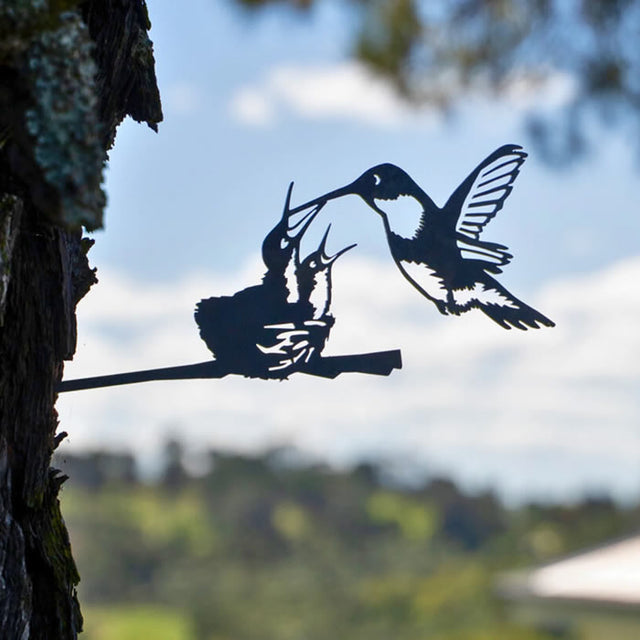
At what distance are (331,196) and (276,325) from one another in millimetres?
172

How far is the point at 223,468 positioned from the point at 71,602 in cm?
3184

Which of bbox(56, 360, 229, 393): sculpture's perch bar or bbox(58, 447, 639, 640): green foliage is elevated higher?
bbox(58, 447, 639, 640): green foliage

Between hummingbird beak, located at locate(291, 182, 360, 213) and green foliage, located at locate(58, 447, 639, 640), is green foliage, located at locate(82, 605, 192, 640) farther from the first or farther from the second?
hummingbird beak, located at locate(291, 182, 360, 213)

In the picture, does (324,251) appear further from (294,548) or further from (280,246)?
(294,548)

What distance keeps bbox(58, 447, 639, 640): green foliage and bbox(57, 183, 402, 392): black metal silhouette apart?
21.2 meters

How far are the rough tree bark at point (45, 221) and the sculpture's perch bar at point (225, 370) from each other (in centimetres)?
8

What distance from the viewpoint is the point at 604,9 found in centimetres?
611

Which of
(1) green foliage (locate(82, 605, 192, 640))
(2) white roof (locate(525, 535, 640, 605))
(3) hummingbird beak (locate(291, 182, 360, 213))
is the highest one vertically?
(1) green foliage (locate(82, 605, 192, 640))

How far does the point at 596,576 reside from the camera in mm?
7375

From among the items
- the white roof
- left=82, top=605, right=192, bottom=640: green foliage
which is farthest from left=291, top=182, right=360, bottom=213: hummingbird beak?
left=82, top=605, right=192, bottom=640: green foliage

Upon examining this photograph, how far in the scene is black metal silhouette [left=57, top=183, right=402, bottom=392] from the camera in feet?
4.47

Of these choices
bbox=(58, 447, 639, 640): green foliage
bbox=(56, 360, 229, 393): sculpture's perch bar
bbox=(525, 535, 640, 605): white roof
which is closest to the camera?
bbox=(56, 360, 229, 393): sculpture's perch bar

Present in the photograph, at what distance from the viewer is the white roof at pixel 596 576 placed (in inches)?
271

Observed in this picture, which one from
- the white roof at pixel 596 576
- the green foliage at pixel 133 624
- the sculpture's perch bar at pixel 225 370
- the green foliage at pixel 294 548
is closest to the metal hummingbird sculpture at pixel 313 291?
the sculpture's perch bar at pixel 225 370
